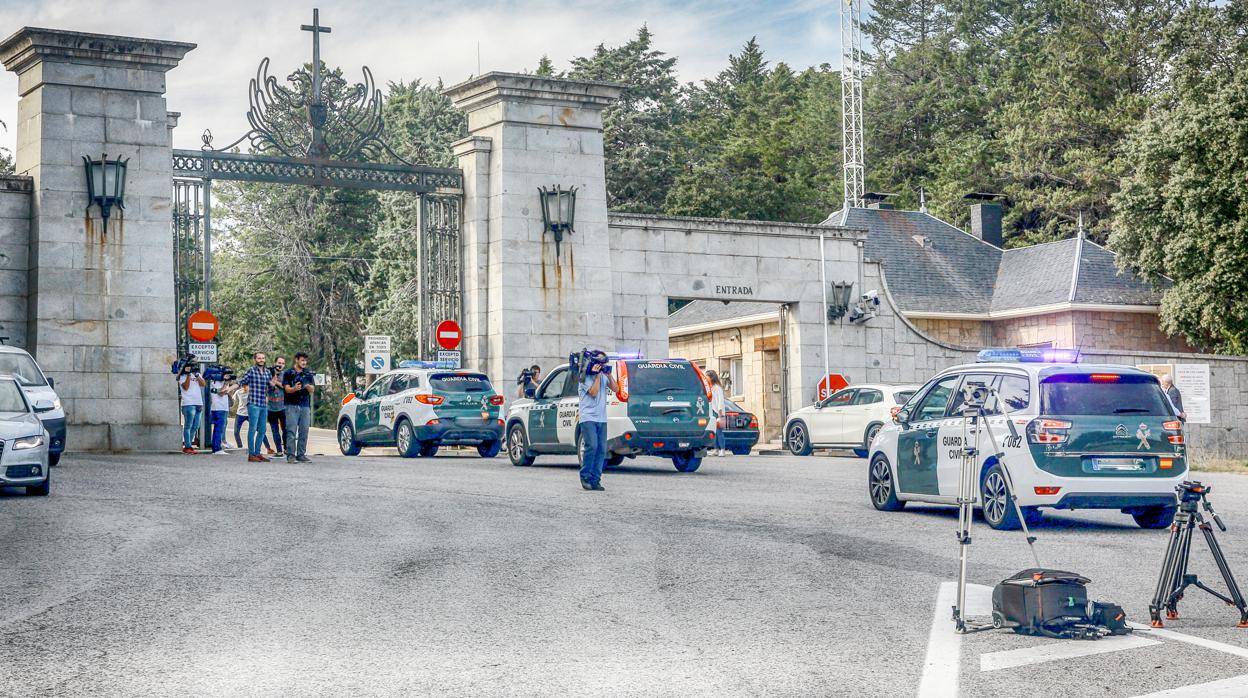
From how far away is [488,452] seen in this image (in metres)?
26.3

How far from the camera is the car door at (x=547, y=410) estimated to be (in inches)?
858

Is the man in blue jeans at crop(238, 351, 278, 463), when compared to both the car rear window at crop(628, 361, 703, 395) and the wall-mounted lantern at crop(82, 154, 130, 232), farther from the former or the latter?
the car rear window at crop(628, 361, 703, 395)

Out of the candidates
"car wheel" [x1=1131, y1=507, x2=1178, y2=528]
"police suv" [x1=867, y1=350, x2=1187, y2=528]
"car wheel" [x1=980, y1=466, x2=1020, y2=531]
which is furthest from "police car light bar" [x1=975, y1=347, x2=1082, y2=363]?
"car wheel" [x1=1131, y1=507, x2=1178, y2=528]

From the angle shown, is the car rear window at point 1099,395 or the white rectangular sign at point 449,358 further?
the white rectangular sign at point 449,358

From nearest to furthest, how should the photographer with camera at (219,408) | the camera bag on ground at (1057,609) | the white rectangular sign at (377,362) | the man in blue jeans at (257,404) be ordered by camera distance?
the camera bag on ground at (1057,609), the man in blue jeans at (257,404), the photographer with camera at (219,408), the white rectangular sign at (377,362)

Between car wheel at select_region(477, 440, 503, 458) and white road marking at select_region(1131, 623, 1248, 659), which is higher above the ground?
car wheel at select_region(477, 440, 503, 458)

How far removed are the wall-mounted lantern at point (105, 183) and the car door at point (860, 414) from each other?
13088mm

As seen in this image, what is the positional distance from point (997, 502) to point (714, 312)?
30258 millimetres

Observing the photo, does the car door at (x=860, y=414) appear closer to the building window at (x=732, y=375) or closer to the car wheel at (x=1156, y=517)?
the car wheel at (x=1156, y=517)

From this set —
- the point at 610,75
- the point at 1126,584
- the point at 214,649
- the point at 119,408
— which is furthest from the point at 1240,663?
the point at 610,75

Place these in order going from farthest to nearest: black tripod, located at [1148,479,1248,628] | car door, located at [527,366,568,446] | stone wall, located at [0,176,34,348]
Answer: stone wall, located at [0,176,34,348]
car door, located at [527,366,568,446]
black tripod, located at [1148,479,1248,628]

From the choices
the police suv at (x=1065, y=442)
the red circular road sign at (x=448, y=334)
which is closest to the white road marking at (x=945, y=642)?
the police suv at (x=1065, y=442)

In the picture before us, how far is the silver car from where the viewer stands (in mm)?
15516

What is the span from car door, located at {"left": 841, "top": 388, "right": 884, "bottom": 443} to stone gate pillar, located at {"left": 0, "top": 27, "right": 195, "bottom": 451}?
1174 cm
